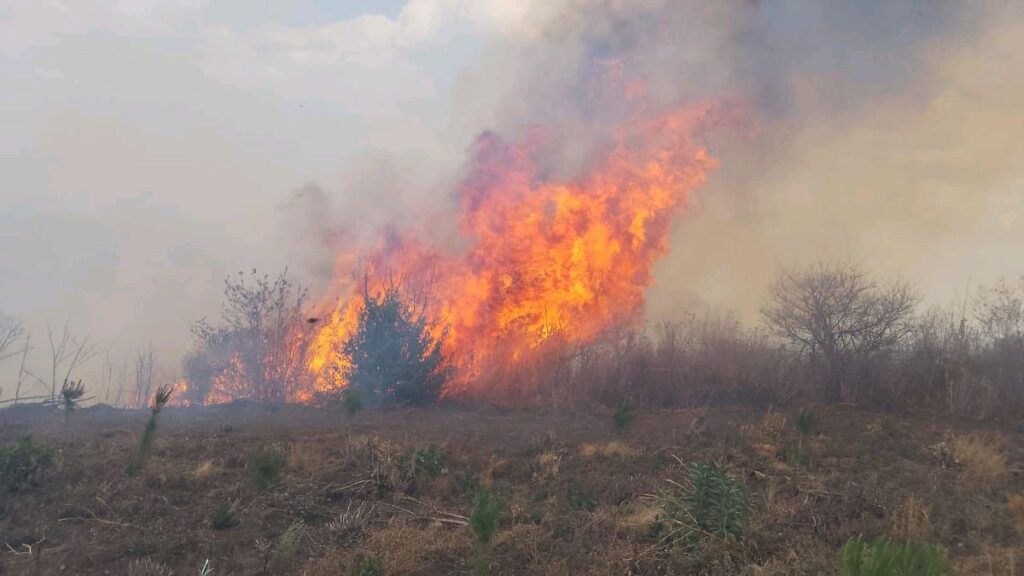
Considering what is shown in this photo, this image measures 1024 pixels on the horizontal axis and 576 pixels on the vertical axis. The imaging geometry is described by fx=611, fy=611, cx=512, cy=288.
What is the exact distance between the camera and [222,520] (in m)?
7.65

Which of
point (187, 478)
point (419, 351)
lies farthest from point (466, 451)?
point (419, 351)

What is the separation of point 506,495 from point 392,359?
11979 mm

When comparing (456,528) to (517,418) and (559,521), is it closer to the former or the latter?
(559,521)

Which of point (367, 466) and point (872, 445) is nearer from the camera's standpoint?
point (367, 466)

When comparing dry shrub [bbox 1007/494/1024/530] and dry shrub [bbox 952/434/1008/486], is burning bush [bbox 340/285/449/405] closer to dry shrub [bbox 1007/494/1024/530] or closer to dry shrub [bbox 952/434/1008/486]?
dry shrub [bbox 952/434/1008/486]

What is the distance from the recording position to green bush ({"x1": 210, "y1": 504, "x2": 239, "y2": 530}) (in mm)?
7644

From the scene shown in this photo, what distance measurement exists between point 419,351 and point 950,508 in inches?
598

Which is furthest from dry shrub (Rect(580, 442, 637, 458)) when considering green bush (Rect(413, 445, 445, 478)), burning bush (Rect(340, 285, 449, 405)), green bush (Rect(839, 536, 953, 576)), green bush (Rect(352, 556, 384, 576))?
burning bush (Rect(340, 285, 449, 405))

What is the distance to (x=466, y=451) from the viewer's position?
1178 centimetres

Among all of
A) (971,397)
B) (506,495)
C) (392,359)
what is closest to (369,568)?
(506,495)

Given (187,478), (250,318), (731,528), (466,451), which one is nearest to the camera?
(731,528)

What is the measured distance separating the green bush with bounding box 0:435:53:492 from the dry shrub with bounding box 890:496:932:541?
11.7 m

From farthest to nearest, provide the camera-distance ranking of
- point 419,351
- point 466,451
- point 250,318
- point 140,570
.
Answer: point 250,318 → point 419,351 → point 466,451 → point 140,570

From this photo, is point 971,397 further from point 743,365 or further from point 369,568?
point 369,568
